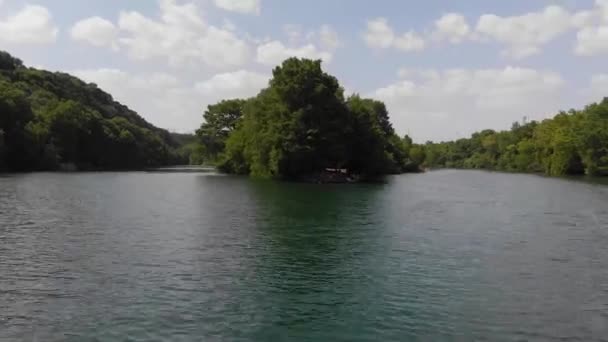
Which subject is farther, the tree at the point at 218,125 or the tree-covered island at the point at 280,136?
the tree at the point at 218,125

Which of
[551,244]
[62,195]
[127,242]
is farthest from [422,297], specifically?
[62,195]

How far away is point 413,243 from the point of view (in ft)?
98.3

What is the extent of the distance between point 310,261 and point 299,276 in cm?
287

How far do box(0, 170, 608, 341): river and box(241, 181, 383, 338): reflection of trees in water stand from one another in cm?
9

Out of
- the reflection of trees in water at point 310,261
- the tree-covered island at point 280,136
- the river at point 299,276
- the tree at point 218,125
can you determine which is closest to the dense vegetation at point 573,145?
the tree-covered island at point 280,136

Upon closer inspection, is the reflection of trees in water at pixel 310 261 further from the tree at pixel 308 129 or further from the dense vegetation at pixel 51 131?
the dense vegetation at pixel 51 131

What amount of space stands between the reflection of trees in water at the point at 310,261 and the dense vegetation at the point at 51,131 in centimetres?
9052

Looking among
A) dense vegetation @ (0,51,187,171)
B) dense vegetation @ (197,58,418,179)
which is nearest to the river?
dense vegetation @ (197,58,418,179)

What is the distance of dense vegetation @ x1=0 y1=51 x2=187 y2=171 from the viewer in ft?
392

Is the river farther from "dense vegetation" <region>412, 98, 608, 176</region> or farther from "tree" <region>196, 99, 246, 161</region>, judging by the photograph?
"tree" <region>196, 99, 246, 161</region>

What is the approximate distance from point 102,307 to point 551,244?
74.9 feet

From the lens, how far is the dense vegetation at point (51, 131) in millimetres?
119500

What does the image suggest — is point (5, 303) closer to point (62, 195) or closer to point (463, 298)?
point (463, 298)

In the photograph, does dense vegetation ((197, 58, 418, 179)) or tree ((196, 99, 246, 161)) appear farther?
tree ((196, 99, 246, 161))
